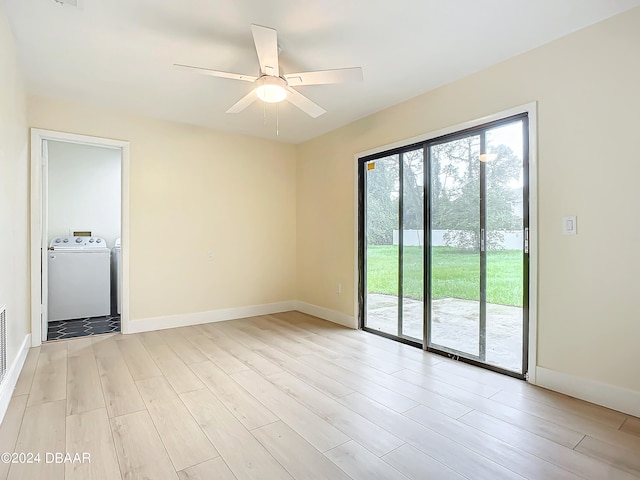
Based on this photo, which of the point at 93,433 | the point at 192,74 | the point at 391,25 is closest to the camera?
the point at 93,433

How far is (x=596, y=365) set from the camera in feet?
7.64

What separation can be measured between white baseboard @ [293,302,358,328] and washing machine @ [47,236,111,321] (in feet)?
9.08

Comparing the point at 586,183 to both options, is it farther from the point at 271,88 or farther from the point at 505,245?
the point at 271,88

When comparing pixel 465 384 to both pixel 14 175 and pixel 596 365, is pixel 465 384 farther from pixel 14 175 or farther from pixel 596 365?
pixel 14 175

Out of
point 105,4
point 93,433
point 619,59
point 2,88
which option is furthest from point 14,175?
point 619,59

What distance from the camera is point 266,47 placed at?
222cm

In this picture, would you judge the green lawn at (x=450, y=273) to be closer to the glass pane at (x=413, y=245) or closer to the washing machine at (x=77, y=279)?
the glass pane at (x=413, y=245)

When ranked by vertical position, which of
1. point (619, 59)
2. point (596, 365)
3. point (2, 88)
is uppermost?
point (619, 59)

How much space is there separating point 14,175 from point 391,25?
311 cm

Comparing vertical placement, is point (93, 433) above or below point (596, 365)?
below

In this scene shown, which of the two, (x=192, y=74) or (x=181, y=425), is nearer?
(x=181, y=425)

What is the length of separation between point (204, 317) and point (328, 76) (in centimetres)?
342

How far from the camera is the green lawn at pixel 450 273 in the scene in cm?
284

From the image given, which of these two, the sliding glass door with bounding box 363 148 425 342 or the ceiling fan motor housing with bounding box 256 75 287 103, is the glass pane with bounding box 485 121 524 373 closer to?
the sliding glass door with bounding box 363 148 425 342
